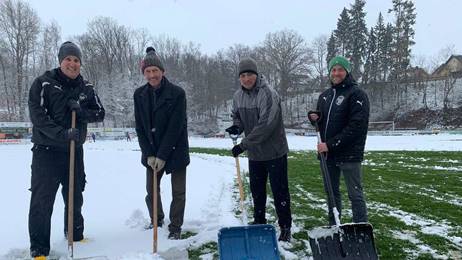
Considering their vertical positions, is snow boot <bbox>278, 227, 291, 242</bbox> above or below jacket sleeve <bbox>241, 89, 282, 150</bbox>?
below

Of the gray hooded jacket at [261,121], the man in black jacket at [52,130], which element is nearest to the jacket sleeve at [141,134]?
the man in black jacket at [52,130]

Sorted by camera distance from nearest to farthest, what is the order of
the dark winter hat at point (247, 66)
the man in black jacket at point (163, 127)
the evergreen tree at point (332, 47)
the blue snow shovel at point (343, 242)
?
the blue snow shovel at point (343, 242) < the dark winter hat at point (247, 66) < the man in black jacket at point (163, 127) < the evergreen tree at point (332, 47)

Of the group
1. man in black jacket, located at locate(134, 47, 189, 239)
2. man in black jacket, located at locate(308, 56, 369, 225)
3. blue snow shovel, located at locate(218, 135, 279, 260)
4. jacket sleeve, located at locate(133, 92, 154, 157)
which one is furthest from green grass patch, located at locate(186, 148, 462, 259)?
jacket sleeve, located at locate(133, 92, 154, 157)

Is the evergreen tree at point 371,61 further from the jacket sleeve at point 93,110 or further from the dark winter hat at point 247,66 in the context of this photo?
the jacket sleeve at point 93,110

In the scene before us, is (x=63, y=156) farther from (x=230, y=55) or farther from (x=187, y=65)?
(x=230, y=55)

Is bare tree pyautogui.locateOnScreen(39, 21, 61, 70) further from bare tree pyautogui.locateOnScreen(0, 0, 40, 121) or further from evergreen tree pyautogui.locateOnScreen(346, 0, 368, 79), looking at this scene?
evergreen tree pyautogui.locateOnScreen(346, 0, 368, 79)

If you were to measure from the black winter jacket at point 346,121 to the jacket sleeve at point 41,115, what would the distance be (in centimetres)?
291

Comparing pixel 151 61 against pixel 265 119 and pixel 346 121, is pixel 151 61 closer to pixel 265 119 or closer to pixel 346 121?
pixel 265 119

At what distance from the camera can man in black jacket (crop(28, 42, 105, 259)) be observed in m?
4.05

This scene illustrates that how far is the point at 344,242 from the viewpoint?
3525 millimetres

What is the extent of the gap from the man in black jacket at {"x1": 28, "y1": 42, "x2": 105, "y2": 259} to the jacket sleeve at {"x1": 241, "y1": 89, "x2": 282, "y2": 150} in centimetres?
180

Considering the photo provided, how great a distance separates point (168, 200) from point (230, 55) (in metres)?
70.7

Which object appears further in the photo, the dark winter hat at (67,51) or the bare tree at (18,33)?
the bare tree at (18,33)

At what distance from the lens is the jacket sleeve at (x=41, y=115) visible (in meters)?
4.04
